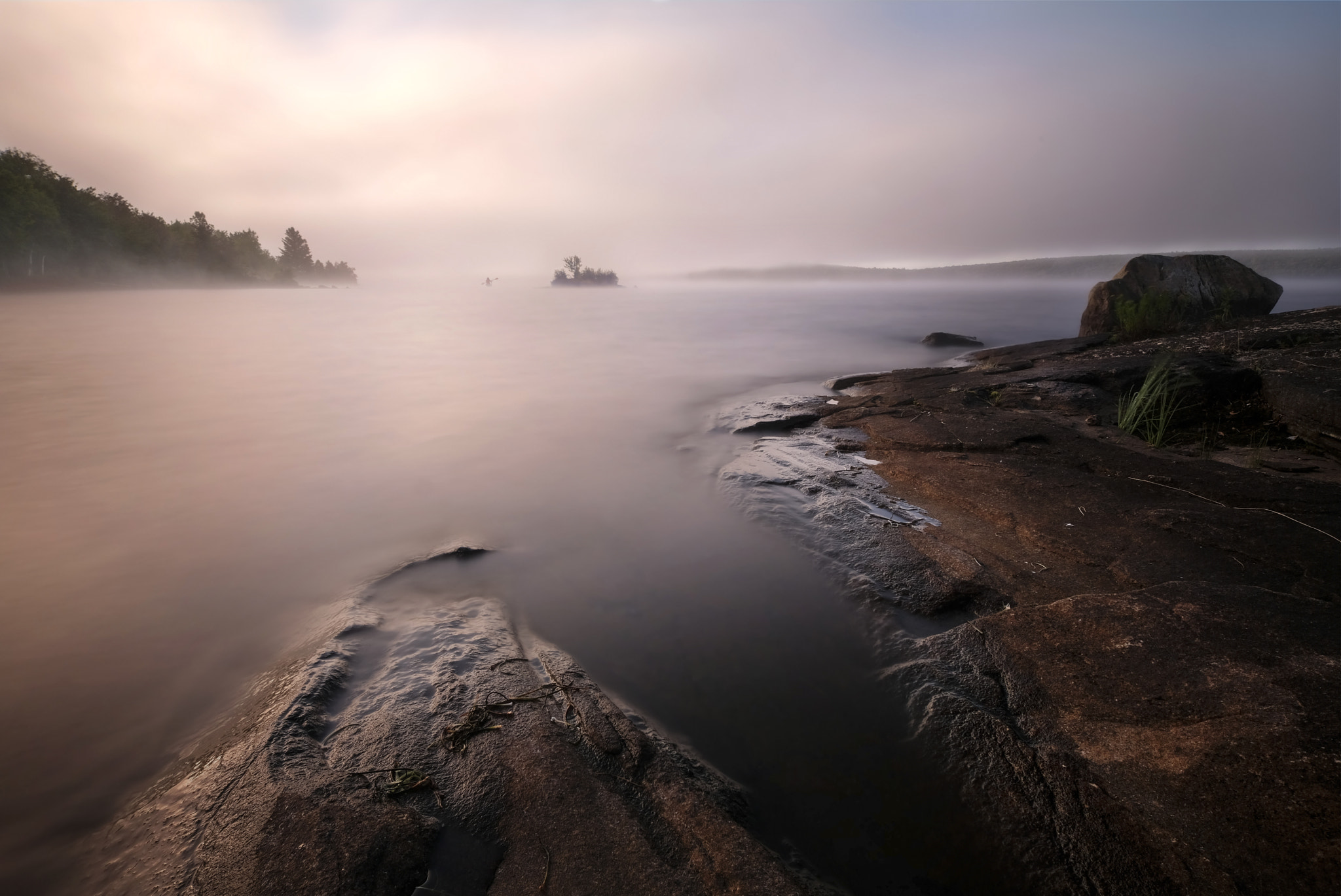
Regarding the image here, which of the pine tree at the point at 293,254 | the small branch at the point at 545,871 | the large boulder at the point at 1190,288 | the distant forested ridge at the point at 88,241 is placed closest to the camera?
the small branch at the point at 545,871

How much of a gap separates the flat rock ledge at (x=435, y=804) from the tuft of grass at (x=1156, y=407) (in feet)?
21.9

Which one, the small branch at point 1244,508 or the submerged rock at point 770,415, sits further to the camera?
the submerged rock at point 770,415

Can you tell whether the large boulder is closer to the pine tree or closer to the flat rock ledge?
the flat rock ledge

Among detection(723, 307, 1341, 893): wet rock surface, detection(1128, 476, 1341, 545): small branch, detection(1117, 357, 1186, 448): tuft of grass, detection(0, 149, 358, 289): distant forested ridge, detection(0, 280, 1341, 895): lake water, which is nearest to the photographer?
detection(723, 307, 1341, 893): wet rock surface

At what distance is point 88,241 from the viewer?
5569 centimetres

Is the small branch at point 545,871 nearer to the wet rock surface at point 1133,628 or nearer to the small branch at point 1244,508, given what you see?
the wet rock surface at point 1133,628

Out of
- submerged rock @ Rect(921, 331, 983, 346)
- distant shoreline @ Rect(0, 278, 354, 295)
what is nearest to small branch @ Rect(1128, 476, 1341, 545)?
submerged rock @ Rect(921, 331, 983, 346)

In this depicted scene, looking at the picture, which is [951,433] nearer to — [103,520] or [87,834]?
[87,834]

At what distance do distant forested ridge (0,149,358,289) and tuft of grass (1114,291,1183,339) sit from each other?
71241 millimetres

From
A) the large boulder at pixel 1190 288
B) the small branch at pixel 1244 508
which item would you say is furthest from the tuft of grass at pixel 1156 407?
the large boulder at pixel 1190 288

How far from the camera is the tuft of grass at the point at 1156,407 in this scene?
242 inches

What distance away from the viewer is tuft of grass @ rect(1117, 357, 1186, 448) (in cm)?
615

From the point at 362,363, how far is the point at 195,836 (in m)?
18.0

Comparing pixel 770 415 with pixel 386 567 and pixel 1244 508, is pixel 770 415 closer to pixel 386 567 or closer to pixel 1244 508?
pixel 1244 508
